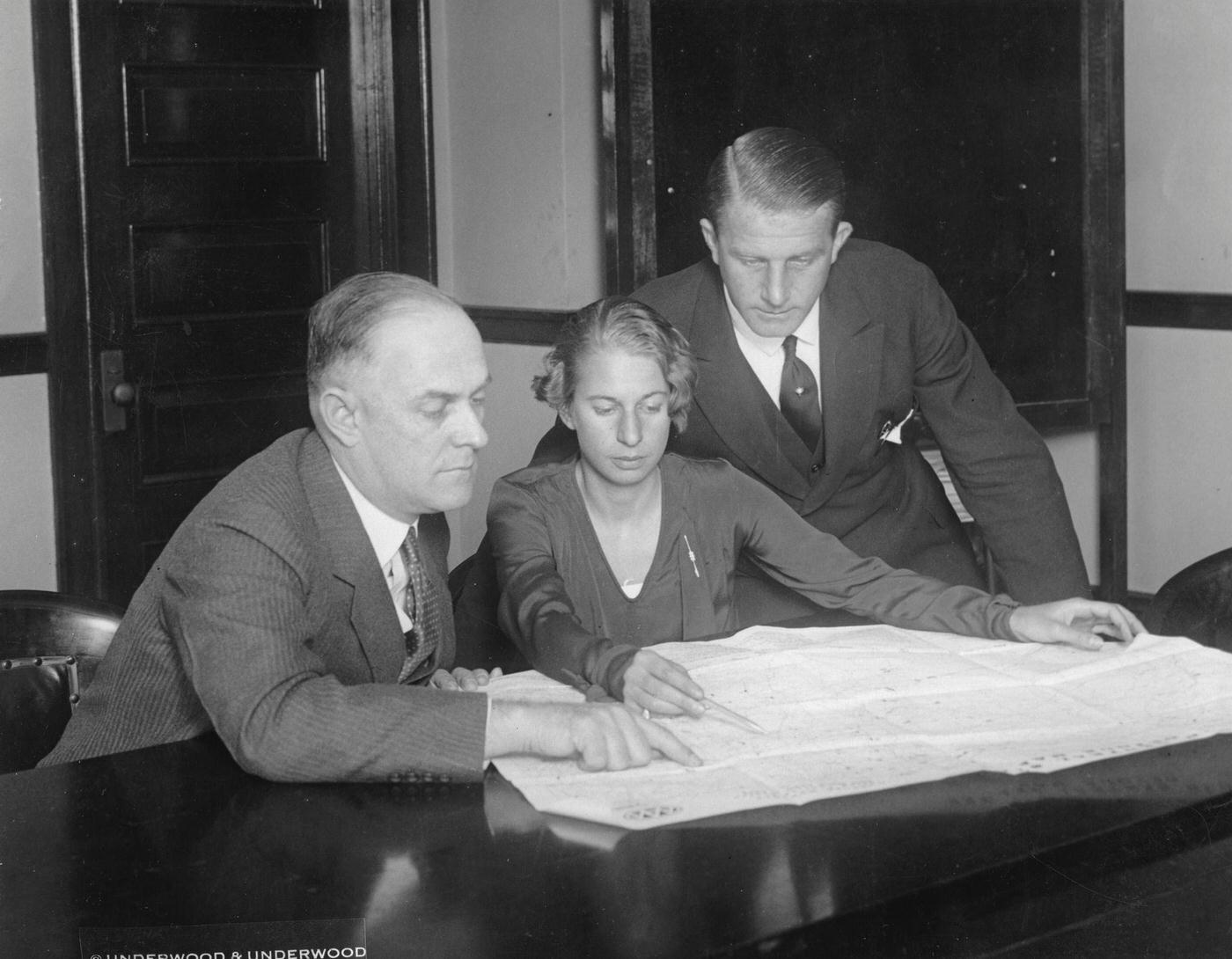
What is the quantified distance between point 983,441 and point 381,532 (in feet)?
4.60

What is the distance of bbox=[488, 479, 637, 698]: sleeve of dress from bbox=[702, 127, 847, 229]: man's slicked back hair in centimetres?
59

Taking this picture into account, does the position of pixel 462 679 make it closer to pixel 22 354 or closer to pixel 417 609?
pixel 417 609

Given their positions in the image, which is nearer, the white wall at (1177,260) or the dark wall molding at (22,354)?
the dark wall molding at (22,354)

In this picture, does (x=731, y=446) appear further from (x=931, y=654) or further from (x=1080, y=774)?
(x=1080, y=774)

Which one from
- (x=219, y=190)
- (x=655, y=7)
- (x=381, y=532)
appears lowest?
(x=381, y=532)

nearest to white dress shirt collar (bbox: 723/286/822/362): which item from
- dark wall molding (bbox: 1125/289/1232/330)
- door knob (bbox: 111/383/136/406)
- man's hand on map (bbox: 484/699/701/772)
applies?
man's hand on map (bbox: 484/699/701/772)

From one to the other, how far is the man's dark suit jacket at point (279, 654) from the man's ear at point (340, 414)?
0.13 feet

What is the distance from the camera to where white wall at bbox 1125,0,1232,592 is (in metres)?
4.46

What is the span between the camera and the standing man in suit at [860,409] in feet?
8.79

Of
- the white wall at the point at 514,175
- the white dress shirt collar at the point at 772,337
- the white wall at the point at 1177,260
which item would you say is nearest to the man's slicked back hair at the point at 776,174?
the white dress shirt collar at the point at 772,337

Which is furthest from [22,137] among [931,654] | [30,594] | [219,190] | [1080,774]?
[1080,774]

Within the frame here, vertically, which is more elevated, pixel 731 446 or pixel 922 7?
pixel 922 7

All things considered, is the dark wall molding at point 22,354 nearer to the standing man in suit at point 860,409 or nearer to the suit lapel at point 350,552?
the standing man in suit at point 860,409

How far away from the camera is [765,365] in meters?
2.75
